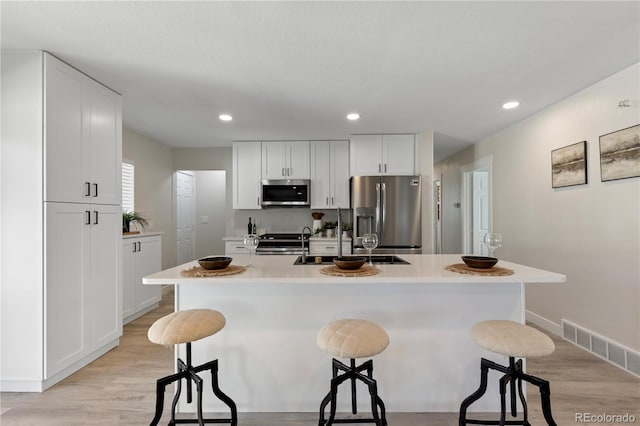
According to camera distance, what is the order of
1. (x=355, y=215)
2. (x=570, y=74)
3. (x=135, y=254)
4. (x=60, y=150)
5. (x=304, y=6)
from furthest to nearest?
1. (x=355, y=215)
2. (x=135, y=254)
3. (x=570, y=74)
4. (x=60, y=150)
5. (x=304, y=6)

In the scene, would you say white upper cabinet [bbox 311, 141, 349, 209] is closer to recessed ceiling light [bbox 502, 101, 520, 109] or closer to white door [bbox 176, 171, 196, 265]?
recessed ceiling light [bbox 502, 101, 520, 109]

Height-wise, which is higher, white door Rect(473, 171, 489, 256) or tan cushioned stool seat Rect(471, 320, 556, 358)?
white door Rect(473, 171, 489, 256)

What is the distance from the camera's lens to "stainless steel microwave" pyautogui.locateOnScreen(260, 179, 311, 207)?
187 inches

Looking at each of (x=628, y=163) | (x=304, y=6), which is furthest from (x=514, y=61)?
(x=304, y=6)

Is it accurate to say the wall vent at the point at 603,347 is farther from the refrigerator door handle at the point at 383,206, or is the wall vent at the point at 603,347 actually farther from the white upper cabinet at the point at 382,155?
the white upper cabinet at the point at 382,155

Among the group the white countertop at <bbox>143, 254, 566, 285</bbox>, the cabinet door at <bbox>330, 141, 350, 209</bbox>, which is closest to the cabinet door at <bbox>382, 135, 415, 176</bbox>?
the cabinet door at <bbox>330, 141, 350, 209</bbox>

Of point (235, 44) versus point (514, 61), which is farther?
point (514, 61)

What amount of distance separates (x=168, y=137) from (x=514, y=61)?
4.34 meters

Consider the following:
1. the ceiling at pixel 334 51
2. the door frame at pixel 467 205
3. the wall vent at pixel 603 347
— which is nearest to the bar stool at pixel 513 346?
the wall vent at pixel 603 347

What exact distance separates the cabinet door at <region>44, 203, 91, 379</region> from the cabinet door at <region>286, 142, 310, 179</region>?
2.73m

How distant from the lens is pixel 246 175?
4.85 m

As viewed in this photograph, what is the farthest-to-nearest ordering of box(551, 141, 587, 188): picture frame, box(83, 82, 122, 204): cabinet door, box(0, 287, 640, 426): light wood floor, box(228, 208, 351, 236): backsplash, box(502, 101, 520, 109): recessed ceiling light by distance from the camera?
box(228, 208, 351, 236): backsplash, box(502, 101, 520, 109): recessed ceiling light, box(551, 141, 587, 188): picture frame, box(83, 82, 122, 204): cabinet door, box(0, 287, 640, 426): light wood floor

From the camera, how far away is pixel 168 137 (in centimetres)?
463

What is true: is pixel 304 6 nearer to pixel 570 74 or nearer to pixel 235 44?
pixel 235 44
